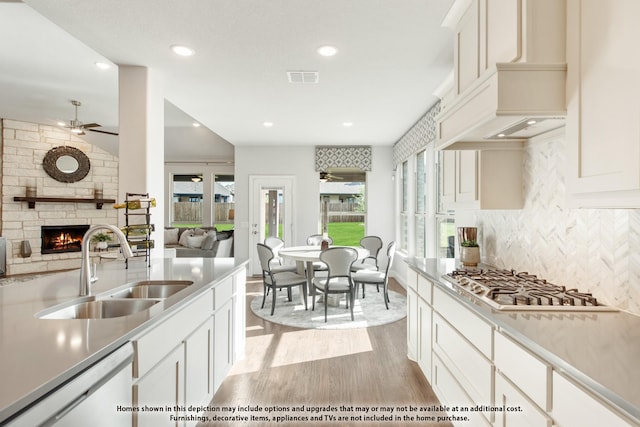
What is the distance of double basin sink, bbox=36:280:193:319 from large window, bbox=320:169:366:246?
502cm

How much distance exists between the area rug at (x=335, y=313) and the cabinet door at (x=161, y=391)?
2.29 m

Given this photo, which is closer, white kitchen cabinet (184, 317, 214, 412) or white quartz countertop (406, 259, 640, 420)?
white quartz countertop (406, 259, 640, 420)

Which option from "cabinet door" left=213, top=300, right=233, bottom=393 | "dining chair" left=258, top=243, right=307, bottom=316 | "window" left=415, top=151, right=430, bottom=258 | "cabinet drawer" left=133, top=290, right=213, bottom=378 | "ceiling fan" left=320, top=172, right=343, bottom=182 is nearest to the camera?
"cabinet drawer" left=133, top=290, right=213, bottom=378

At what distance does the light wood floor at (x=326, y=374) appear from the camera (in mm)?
2355

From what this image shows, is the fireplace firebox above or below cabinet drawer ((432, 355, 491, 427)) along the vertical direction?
above

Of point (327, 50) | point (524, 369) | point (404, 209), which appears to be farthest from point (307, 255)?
point (524, 369)

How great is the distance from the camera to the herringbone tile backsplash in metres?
1.50

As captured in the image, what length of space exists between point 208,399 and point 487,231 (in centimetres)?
237

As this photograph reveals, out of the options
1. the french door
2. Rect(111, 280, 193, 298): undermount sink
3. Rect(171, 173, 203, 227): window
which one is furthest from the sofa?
Rect(111, 280, 193, 298): undermount sink

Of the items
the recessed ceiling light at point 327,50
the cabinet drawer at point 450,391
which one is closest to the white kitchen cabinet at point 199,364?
the cabinet drawer at point 450,391

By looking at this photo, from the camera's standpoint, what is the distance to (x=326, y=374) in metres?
2.76

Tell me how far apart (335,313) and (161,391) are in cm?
302

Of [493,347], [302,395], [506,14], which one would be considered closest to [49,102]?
[302,395]

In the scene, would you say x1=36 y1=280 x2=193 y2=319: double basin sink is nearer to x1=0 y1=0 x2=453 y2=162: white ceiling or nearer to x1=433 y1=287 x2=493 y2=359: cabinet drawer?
x1=433 y1=287 x2=493 y2=359: cabinet drawer
